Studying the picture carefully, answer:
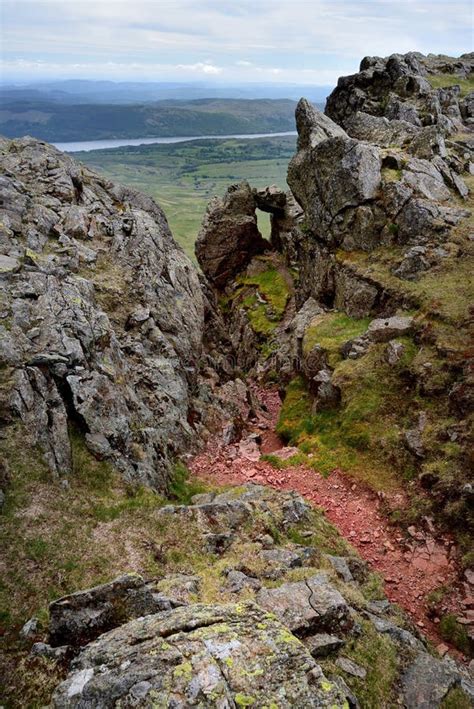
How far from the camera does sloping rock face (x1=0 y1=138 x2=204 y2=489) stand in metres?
26.3

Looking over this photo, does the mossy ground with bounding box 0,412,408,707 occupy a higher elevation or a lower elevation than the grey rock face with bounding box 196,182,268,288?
lower

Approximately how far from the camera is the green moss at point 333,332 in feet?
→ 132

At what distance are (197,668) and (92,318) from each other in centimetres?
2407

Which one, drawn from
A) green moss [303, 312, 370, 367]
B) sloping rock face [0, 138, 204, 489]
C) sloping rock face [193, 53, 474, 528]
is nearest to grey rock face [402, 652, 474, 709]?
sloping rock face [193, 53, 474, 528]

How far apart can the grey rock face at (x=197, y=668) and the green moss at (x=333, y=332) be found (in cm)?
2760

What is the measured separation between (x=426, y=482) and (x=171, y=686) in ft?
69.2

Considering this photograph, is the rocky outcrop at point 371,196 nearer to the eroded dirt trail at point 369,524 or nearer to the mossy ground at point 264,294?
the mossy ground at point 264,294

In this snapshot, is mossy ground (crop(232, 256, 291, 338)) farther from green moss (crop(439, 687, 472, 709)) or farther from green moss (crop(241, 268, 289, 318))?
green moss (crop(439, 687, 472, 709))

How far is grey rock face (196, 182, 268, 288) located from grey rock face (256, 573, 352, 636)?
61996 mm

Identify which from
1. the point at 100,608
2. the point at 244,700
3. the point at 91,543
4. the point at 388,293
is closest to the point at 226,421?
the point at 388,293

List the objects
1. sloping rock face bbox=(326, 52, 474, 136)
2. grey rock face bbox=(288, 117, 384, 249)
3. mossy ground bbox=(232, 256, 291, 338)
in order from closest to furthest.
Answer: grey rock face bbox=(288, 117, 384, 249) < mossy ground bbox=(232, 256, 291, 338) < sloping rock face bbox=(326, 52, 474, 136)

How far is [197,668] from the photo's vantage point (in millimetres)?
12320

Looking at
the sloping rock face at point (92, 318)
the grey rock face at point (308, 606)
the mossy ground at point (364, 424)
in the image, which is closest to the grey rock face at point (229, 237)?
the sloping rock face at point (92, 318)

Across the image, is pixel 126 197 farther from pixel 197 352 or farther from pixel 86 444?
pixel 86 444
